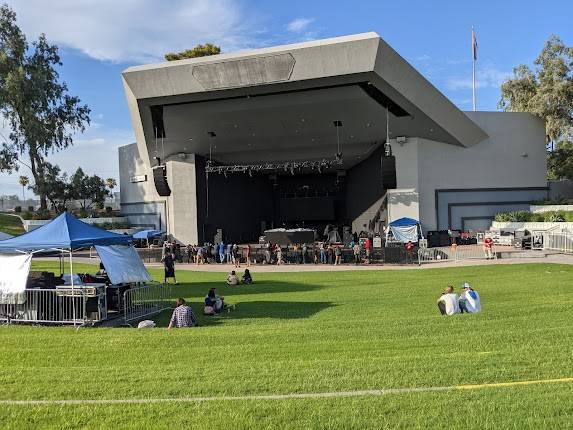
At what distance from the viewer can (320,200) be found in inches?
1885

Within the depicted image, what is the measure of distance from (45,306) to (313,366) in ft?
23.3

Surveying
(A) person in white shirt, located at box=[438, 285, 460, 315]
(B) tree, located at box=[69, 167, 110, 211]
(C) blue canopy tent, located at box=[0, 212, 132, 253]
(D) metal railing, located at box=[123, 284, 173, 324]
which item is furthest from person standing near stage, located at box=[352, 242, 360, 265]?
(B) tree, located at box=[69, 167, 110, 211]

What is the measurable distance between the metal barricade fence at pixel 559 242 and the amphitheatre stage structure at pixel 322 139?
697cm

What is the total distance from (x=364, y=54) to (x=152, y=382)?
19815mm

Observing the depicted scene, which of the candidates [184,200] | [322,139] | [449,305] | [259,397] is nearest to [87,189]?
[184,200]

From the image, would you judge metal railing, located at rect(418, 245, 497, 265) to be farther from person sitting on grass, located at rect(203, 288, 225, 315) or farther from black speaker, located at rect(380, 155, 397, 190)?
person sitting on grass, located at rect(203, 288, 225, 315)

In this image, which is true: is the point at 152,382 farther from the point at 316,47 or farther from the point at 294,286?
the point at 316,47

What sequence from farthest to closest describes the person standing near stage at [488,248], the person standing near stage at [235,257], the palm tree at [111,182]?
1. the palm tree at [111,182]
2. the person standing near stage at [235,257]
3. the person standing near stage at [488,248]

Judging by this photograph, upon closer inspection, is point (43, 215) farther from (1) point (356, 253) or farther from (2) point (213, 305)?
(2) point (213, 305)

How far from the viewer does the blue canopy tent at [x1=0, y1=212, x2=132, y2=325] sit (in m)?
11.2

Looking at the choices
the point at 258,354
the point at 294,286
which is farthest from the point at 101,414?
the point at 294,286

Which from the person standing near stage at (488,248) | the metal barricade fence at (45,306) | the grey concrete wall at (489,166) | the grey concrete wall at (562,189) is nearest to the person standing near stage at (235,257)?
the grey concrete wall at (489,166)

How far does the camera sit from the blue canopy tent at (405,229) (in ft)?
97.3

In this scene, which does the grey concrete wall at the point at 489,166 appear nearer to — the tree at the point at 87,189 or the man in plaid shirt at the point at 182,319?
the man in plaid shirt at the point at 182,319
